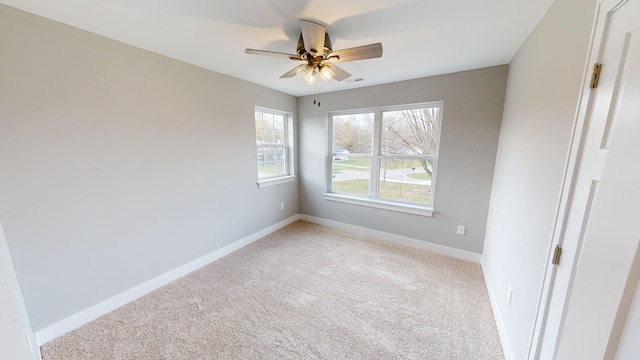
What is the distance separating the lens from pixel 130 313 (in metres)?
1.84

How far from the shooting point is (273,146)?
3.51 meters

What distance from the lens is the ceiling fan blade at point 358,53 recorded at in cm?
145

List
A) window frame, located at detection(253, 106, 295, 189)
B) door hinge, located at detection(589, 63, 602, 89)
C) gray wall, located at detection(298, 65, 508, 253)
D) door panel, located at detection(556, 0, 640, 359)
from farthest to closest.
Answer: window frame, located at detection(253, 106, 295, 189)
gray wall, located at detection(298, 65, 508, 253)
door hinge, located at detection(589, 63, 602, 89)
door panel, located at detection(556, 0, 640, 359)

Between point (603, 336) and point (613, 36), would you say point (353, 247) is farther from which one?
point (613, 36)

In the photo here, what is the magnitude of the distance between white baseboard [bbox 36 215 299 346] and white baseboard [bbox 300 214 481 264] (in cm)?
143

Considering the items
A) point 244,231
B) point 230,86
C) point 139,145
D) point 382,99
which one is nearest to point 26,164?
point 139,145

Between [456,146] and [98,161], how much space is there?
3.60 metres

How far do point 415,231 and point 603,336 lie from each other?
97.1 inches

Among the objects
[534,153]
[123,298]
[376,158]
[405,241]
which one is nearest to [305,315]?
[123,298]

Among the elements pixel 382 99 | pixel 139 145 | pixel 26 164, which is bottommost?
pixel 26 164

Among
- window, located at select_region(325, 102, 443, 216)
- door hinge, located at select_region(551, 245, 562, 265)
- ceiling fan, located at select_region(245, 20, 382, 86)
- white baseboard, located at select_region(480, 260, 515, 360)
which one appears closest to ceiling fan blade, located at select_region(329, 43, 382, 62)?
ceiling fan, located at select_region(245, 20, 382, 86)

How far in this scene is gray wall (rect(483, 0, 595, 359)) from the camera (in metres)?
1.05

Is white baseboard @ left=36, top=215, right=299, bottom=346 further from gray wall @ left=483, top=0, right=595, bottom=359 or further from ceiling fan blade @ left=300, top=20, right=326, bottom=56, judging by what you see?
gray wall @ left=483, top=0, right=595, bottom=359

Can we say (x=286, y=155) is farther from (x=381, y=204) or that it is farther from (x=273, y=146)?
(x=381, y=204)
